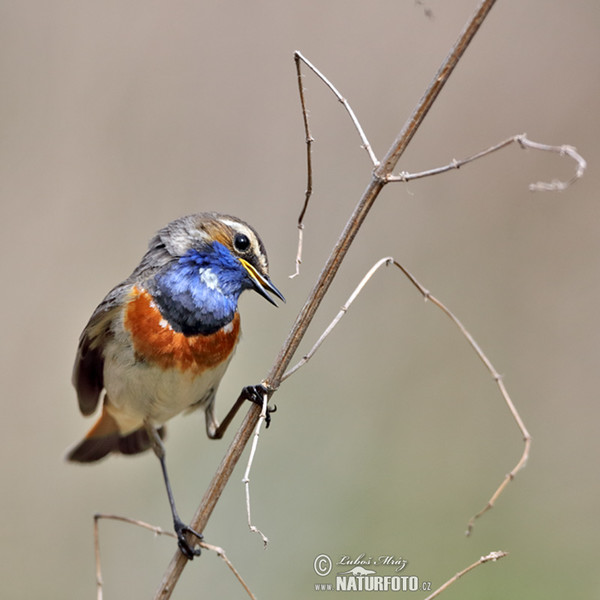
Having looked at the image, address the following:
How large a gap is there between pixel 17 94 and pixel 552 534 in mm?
4176

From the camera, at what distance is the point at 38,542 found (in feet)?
15.2

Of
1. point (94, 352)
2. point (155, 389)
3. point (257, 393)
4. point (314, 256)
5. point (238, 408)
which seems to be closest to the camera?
point (257, 393)

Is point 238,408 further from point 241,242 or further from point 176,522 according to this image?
point 176,522

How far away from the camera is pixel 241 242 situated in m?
3.21

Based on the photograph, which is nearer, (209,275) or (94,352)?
(209,275)

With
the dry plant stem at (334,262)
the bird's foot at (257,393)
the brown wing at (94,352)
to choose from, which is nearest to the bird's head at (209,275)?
the brown wing at (94,352)

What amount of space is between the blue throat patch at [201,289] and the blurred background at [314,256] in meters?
1.31

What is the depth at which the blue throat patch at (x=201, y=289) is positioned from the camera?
3213 millimetres

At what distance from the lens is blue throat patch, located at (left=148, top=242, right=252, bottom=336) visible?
10.5ft

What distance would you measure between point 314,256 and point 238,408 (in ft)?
6.40

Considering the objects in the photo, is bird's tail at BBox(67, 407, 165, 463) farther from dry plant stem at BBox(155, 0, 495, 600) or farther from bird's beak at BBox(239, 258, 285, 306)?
dry plant stem at BBox(155, 0, 495, 600)

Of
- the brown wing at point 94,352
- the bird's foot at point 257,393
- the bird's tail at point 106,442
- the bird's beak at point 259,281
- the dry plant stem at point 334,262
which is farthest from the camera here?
the bird's tail at point 106,442

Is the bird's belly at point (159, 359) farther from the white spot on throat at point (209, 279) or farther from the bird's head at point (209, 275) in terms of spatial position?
the white spot on throat at point (209, 279)

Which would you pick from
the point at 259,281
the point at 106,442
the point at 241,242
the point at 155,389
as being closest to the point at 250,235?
the point at 241,242
